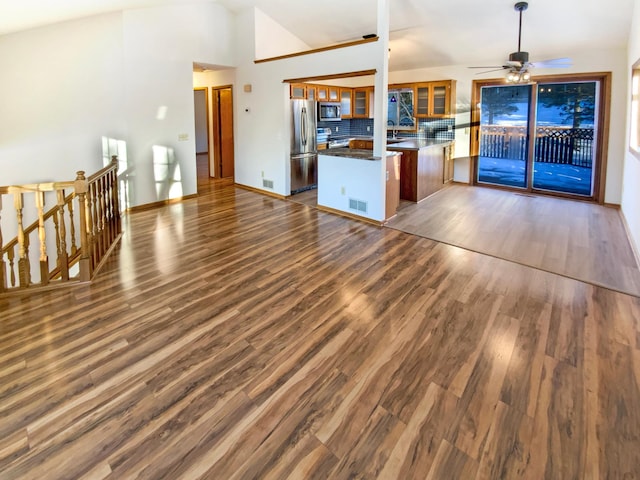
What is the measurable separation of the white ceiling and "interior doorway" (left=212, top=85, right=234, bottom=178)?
1.98 m

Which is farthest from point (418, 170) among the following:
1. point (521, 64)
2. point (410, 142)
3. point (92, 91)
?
point (92, 91)

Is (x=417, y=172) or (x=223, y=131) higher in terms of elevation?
(x=223, y=131)

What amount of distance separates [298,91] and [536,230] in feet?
15.4

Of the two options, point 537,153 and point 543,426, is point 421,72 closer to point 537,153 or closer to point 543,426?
point 537,153

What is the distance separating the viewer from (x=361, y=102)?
9391mm

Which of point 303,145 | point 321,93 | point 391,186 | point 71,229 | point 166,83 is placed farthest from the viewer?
point 321,93

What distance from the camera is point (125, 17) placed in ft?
18.9

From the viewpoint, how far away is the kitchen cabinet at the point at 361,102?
926 cm

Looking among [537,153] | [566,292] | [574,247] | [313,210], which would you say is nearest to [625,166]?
[537,153]

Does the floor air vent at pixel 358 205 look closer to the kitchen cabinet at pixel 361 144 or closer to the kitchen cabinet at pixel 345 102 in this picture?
the kitchen cabinet at pixel 361 144

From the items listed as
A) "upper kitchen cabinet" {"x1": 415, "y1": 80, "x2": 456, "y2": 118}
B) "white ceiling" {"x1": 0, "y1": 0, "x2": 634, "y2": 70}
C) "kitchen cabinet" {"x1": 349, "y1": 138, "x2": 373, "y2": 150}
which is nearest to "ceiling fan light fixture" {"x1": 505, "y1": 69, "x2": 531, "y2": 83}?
"white ceiling" {"x1": 0, "y1": 0, "x2": 634, "y2": 70}

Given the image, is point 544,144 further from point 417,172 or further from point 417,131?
point 417,172

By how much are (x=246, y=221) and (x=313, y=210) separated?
1132 millimetres

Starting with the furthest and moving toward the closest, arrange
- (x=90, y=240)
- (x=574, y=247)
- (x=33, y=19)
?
1. (x=33, y=19)
2. (x=574, y=247)
3. (x=90, y=240)
